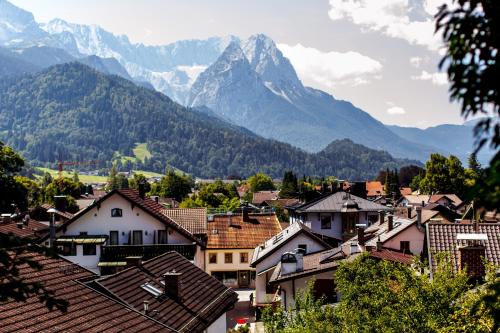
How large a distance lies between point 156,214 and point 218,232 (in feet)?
63.1

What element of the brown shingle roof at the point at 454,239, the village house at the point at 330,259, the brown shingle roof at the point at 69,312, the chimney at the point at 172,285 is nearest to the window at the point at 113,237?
the village house at the point at 330,259

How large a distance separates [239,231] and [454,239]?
39910mm

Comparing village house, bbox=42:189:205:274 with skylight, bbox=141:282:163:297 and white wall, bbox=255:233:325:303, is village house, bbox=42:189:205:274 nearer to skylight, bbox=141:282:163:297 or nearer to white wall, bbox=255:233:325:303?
white wall, bbox=255:233:325:303

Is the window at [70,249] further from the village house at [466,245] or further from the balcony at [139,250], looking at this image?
the village house at [466,245]

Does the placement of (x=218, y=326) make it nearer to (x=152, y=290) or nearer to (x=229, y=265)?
(x=152, y=290)

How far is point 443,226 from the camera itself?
1040 inches

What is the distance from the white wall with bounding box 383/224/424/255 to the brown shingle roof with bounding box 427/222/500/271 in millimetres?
18674

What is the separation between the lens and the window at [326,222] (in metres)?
63.2

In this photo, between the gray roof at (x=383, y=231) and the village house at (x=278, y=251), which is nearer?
the gray roof at (x=383, y=231)

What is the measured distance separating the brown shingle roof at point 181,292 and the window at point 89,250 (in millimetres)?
13740

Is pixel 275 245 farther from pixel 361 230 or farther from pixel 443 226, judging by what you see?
pixel 443 226

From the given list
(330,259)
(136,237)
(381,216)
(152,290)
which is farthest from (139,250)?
(381,216)

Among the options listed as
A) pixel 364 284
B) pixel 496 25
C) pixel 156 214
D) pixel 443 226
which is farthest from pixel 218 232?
pixel 496 25

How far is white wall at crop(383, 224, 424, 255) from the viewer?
45.5m
